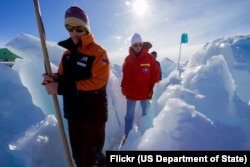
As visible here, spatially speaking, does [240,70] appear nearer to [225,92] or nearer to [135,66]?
[225,92]

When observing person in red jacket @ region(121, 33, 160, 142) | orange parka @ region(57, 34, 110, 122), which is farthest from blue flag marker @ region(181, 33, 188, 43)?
orange parka @ region(57, 34, 110, 122)

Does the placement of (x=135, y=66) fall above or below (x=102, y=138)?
above

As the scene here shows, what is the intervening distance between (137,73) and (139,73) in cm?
3

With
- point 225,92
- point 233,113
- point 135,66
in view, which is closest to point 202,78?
point 225,92

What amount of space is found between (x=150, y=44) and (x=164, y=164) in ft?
7.21

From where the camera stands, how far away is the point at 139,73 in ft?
12.5

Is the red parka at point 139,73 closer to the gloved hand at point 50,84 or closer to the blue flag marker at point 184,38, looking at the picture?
the gloved hand at point 50,84

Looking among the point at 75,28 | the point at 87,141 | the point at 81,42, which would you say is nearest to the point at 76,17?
the point at 75,28

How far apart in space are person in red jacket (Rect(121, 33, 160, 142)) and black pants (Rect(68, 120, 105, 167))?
5.20 feet

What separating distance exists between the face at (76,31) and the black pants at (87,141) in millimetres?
708

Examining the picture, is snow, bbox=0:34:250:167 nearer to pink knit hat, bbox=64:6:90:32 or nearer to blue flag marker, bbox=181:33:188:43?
pink knit hat, bbox=64:6:90:32

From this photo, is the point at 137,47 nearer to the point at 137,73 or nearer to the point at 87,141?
the point at 137,73

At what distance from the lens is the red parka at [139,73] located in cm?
381

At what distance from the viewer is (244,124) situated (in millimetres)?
3250
